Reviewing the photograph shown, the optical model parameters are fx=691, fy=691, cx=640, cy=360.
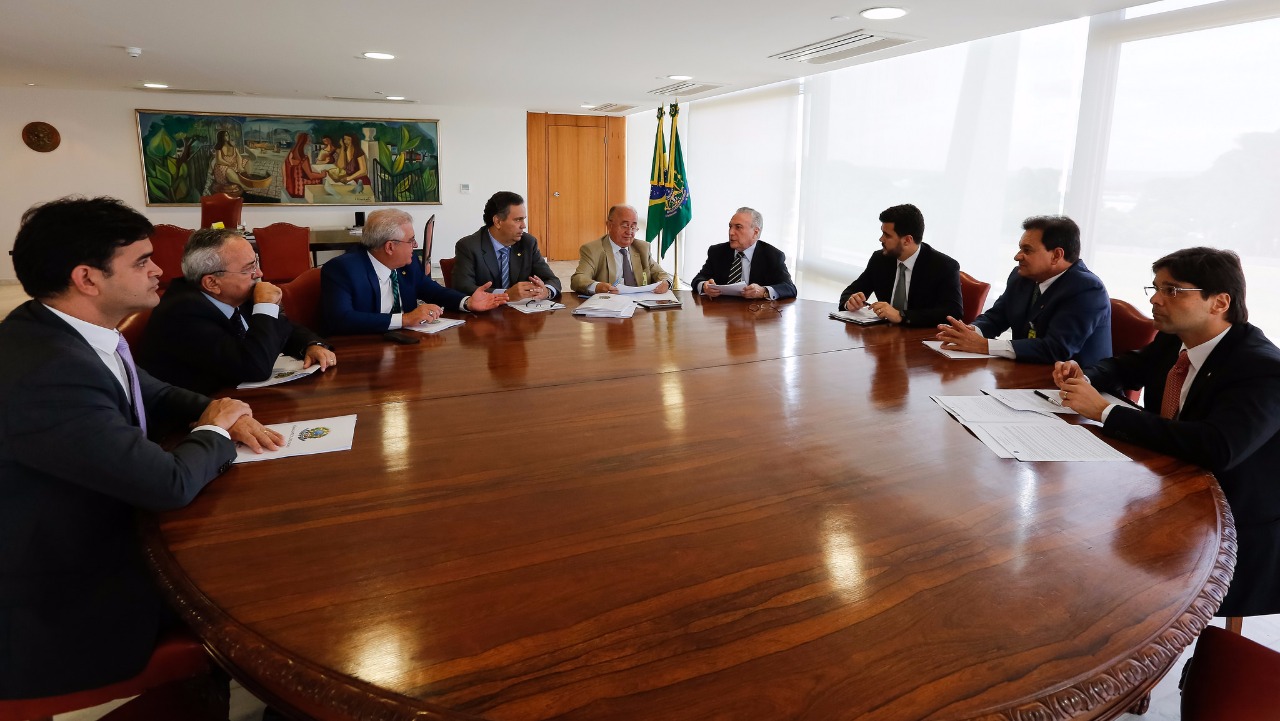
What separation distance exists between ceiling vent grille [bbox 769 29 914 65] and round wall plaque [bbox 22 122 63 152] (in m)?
8.82

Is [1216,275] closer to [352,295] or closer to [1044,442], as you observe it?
[1044,442]

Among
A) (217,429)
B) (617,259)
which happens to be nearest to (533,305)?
(617,259)

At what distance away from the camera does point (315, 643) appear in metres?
0.95

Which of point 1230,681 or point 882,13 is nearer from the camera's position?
point 1230,681

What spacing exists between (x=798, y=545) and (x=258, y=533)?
3.17 feet

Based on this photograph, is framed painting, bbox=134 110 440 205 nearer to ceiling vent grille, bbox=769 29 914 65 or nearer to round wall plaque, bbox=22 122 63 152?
round wall plaque, bbox=22 122 63 152

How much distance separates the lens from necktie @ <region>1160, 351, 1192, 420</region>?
6.21 ft

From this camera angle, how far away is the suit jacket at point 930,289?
3.14m

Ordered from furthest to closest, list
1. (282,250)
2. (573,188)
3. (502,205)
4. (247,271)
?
(573,188), (282,250), (502,205), (247,271)

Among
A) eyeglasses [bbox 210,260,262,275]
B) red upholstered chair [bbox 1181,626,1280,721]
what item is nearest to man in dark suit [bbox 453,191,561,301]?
eyeglasses [bbox 210,260,262,275]

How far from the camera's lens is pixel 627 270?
4461mm

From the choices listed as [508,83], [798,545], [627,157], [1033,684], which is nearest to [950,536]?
[798,545]

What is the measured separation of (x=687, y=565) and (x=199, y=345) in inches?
A: 68.3

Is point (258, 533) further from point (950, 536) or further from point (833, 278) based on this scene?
point (833, 278)
